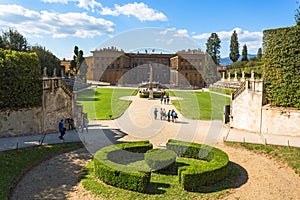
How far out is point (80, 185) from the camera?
11.8 meters

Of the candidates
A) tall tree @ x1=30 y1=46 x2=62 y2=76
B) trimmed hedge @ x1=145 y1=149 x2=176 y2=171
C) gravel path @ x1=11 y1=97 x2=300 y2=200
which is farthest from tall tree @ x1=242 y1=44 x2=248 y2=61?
trimmed hedge @ x1=145 y1=149 x2=176 y2=171

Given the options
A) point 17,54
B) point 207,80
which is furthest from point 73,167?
point 207,80

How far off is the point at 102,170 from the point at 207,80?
7363 cm

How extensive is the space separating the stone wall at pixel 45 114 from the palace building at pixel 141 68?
2711 inches

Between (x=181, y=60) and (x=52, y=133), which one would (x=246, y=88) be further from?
(x=181, y=60)

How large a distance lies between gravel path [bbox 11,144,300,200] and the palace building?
76.4m

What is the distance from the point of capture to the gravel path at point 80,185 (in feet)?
36.1

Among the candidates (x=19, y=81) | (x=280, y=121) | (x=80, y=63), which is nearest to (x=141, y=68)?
(x=80, y=63)

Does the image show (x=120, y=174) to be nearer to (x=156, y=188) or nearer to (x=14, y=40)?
(x=156, y=188)

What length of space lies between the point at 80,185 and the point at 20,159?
489cm

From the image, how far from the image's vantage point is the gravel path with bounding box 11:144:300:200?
10989mm

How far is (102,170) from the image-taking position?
11938 mm

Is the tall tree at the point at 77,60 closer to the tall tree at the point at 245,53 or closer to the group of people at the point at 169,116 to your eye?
the tall tree at the point at 245,53

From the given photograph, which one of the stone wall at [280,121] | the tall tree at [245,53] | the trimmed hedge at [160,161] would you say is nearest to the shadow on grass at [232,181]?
the trimmed hedge at [160,161]
